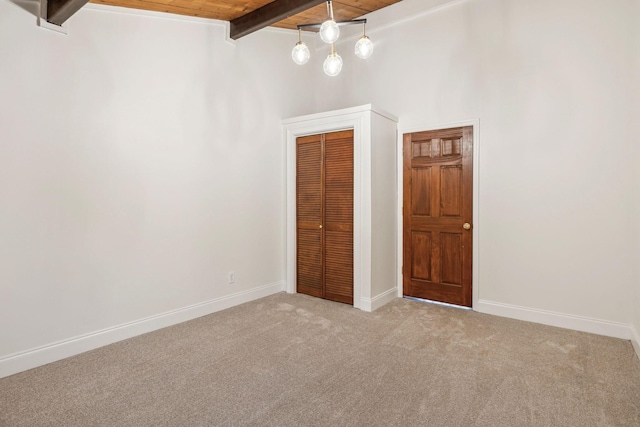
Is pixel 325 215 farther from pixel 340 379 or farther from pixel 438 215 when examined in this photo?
pixel 340 379

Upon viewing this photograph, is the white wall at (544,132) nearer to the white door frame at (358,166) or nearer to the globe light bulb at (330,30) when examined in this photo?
the white door frame at (358,166)

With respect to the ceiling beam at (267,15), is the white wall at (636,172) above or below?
below

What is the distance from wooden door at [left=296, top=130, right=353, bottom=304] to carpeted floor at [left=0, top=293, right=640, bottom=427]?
2.86 feet

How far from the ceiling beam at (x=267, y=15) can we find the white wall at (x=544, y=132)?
1.73 meters

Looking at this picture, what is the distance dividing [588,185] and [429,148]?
1.57m

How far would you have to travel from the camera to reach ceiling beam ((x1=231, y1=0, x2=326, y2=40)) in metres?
3.12

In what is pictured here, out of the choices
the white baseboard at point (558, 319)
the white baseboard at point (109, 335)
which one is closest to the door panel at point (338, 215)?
the white baseboard at point (109, 335)

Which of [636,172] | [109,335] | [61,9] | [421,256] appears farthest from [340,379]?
[61,9]

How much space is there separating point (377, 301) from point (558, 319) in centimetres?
174

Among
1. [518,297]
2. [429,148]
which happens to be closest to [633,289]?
[518,297]

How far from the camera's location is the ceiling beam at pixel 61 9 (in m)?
2.41

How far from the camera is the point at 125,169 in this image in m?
3.13

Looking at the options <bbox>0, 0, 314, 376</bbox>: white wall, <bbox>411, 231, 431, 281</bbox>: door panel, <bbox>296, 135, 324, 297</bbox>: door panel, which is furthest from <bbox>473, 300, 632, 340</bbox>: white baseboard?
<bbox>0, 0, 314, 376</bbox>: white wall

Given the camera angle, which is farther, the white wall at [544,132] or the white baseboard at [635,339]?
the white wall at [544,132]
